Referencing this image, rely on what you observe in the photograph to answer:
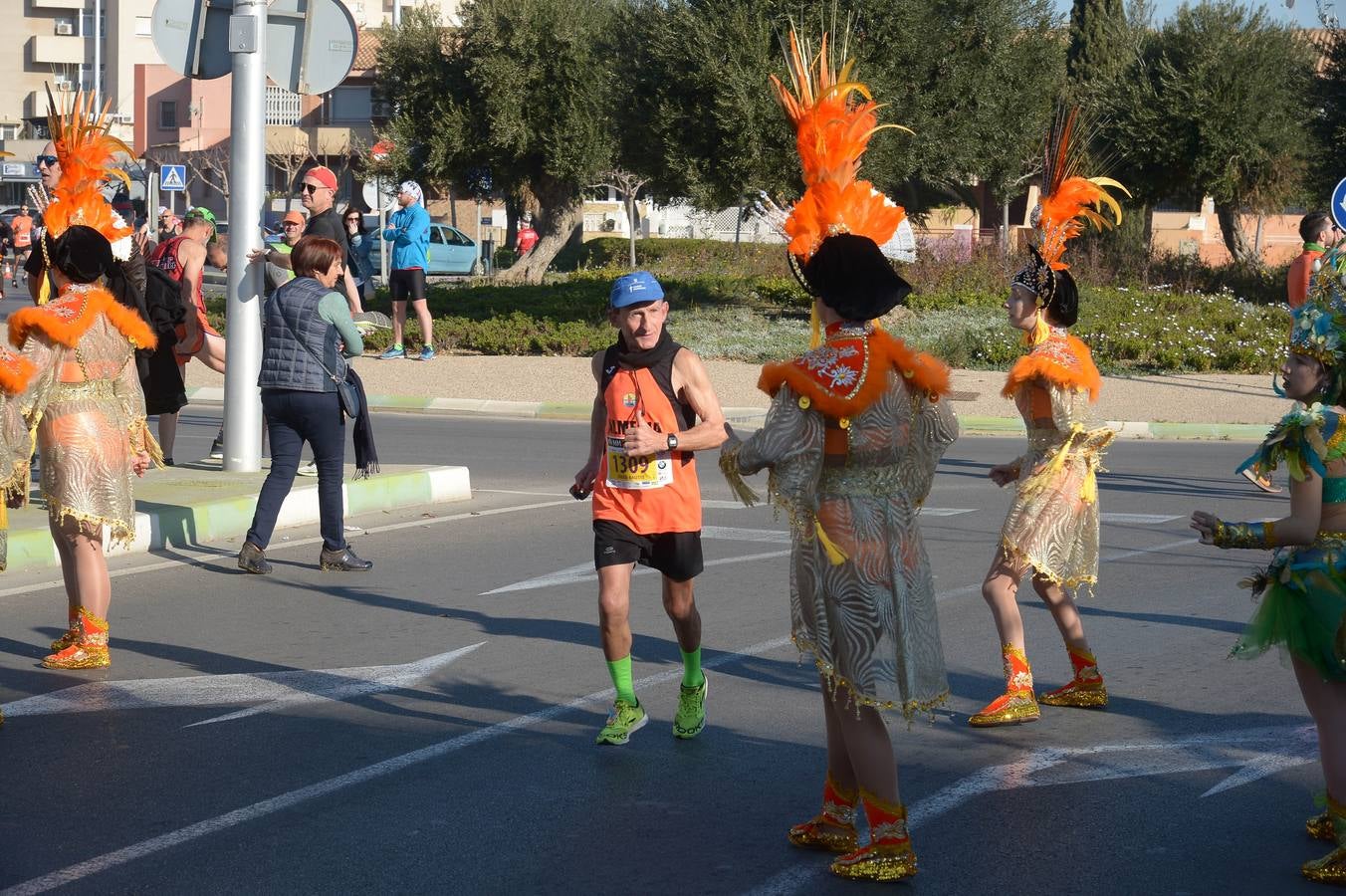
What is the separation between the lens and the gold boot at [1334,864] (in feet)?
15.4

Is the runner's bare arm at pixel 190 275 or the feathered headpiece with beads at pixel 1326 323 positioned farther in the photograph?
the runner's bare arm at pixel 190 275

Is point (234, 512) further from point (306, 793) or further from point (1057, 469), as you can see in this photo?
point (1057, 469)

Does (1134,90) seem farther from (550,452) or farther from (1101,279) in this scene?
(550,452)

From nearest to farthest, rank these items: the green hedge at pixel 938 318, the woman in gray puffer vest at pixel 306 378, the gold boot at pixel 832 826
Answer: the gold boot at pixel 832 826 → the woman in gray puffer vest at pixel 306 378 → the green hedge at pixel 938 318

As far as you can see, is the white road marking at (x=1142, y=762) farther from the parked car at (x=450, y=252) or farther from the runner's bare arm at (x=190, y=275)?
the parked car at (x=450, y=252)

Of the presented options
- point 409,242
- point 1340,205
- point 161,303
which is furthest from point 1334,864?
point 409,242

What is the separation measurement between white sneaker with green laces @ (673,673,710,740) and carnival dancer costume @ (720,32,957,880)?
1385 millimetres

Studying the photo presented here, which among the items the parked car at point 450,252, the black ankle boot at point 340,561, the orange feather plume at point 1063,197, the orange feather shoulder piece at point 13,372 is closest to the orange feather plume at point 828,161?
the orange feather plume at point 1063,197

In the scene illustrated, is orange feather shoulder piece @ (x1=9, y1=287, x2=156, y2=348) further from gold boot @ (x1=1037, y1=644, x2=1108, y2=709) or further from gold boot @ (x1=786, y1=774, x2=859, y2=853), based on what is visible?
gold boot @ (x1=1037, y1=644, x2=1108, y2=709)

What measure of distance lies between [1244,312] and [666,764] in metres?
22.8

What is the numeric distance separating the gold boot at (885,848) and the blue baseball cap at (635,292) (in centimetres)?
221

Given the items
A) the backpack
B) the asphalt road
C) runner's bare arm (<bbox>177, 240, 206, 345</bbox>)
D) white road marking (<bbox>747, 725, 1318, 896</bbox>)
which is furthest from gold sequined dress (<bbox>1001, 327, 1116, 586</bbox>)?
runner's bare arm (<bbox>177, 240, 206, 345</bbox>)

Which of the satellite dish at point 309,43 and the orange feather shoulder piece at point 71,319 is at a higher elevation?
the satellite dish at point 309,43

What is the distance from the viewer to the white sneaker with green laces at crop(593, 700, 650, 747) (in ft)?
20.1
